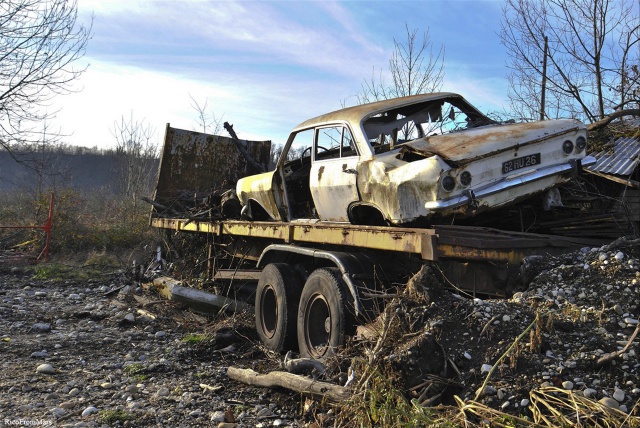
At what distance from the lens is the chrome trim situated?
405 centimetres

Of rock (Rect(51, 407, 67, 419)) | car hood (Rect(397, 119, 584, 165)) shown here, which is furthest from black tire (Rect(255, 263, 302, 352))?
rock (Rect(51, 407, 67, 419))

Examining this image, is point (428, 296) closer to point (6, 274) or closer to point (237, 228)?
point (237, 228)

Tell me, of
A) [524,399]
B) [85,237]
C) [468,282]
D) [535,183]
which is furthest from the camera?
[85,237]

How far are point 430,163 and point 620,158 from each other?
264 centimetres

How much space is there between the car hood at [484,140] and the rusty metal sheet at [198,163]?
→ 19.0 feet

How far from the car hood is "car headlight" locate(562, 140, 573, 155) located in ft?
0.32

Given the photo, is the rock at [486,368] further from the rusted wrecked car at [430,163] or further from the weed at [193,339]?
the weed at [193,339]

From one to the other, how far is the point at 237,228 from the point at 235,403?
9.98 feet

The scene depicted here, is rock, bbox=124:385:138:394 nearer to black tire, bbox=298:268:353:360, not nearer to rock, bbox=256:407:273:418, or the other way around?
rock, bbox=256:407:273:418

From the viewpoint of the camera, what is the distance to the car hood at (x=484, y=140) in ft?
13.7

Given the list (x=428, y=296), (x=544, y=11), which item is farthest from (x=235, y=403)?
(x=544, y=11)

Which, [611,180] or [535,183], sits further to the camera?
[611,180]

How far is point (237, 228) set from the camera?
273 inches

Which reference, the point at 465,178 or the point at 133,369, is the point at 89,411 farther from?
the point at 465,178
